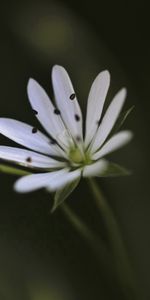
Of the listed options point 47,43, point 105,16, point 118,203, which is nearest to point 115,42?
point 105,16

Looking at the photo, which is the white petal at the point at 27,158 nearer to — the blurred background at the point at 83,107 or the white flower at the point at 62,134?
the white flower at the point at 62,134

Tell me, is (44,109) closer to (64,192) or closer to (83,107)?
(64,192)

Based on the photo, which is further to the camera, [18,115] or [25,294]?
[18,115]

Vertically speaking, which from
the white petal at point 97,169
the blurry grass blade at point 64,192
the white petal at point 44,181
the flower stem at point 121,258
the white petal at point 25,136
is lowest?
the flower stem at point 121,258

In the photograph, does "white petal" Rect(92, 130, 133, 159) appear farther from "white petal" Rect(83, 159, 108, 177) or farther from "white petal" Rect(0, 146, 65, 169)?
"white petal" Rect(0, 146, 65, 169)

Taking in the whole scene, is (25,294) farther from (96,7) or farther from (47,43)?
(96,7)

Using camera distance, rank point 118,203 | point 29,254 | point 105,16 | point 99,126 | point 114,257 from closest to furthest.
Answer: point 99,126
point 114,257
point 29,254
point 118,203
point 105,16

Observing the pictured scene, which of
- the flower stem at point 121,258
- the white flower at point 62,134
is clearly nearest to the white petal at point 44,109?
the white flower at point 62,134
